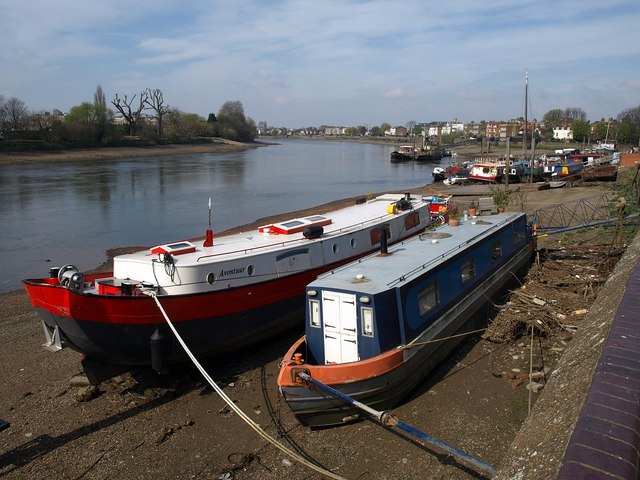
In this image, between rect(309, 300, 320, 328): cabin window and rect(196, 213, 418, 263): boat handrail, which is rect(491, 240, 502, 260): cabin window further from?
rect(309, 300, 320, 328): cabin window

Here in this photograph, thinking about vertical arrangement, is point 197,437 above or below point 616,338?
below

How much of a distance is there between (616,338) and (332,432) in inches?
183

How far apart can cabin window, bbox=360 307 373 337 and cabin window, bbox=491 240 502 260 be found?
555 centimetres

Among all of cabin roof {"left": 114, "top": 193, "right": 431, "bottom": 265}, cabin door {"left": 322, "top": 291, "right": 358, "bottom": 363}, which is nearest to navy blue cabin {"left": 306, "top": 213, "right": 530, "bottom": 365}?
cabin door {"left": 322, "top": 291, "right": 358, "bottom": 363}

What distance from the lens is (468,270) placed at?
451 inches

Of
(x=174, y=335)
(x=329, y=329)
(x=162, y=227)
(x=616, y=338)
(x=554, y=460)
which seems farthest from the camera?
(x=162, y=227)

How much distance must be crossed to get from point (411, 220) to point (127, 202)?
3205 centimetres

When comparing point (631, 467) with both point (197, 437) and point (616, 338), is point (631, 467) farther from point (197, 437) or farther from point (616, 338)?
point (197, 437)

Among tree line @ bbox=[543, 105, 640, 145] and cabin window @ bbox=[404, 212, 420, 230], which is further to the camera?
tree line @ bbox=[543, 105, 640, 145]

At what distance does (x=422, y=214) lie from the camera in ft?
57.3

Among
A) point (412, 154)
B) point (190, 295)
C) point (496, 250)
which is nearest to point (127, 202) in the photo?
point (190, 295)

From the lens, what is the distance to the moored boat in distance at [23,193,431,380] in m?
9.90

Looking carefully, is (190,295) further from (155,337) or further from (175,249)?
(175,249)

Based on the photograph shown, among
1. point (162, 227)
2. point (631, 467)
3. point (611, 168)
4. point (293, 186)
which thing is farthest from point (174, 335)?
point (293, 186)
